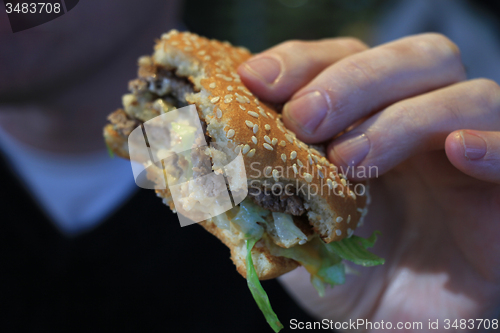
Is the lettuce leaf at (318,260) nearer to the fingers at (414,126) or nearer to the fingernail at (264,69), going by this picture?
the fingers at (414,126)

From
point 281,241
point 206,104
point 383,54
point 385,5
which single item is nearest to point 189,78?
point 206,104

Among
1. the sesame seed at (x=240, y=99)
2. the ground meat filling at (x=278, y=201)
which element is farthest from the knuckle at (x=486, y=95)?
the sesame seed at (x=240, y=99)

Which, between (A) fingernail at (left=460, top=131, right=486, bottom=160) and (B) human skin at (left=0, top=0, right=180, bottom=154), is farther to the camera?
(B) human skin at (left=0, top=0, right=180, bottom=154)

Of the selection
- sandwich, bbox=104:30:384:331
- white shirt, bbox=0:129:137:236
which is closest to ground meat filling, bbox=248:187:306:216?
sandwich, bbox=104:30:384:331

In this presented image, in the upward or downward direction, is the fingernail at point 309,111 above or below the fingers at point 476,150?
above

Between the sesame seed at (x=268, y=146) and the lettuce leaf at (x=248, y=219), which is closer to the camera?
the sesame seed at (x=268, y=146)

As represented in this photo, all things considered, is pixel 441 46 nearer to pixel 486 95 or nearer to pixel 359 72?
pixel 486 95

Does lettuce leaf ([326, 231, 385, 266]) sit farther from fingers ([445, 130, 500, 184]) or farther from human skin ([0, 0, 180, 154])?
human skin ([0, 0, 180, 154])
